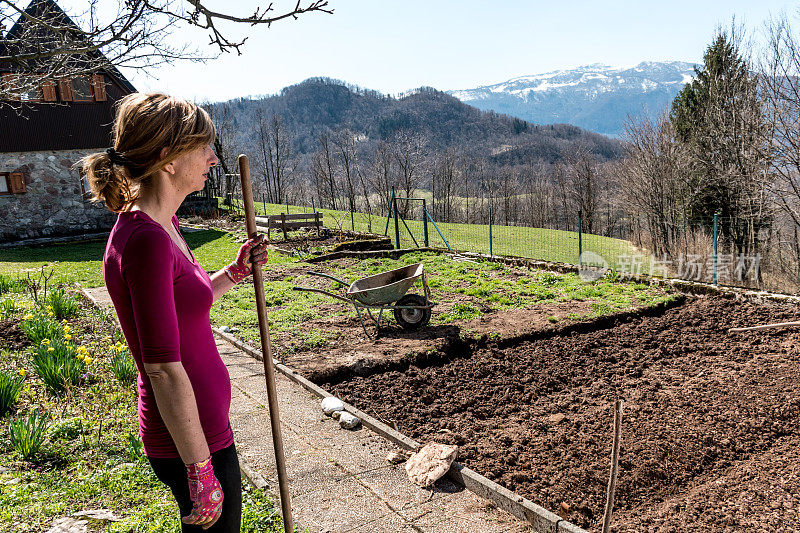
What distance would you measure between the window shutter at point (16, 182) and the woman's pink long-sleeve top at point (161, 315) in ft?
72.6

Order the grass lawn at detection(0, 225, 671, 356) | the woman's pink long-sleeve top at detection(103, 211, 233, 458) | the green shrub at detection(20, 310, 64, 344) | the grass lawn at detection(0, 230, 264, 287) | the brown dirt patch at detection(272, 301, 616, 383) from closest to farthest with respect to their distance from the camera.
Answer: the woman's pink long-sleeve top at detection(103, 211, 233, 458) < the green shrub at detection(20, 310, 64, 344) < the brown dirt patch at detection(272, 301, 616, 383) < the grass lawn at detection(0, 225, 671, 356) < the grass lawn at detection(0, 230, 264, 287)

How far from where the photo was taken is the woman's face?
1598 millimetres

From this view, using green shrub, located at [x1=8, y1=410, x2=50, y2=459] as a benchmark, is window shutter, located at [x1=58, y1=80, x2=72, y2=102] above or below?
above

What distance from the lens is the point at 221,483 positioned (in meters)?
1.66

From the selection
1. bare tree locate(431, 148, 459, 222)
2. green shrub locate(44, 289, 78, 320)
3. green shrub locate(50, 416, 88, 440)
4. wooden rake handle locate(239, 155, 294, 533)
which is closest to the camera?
wooden rake handle locate(239, 155, 294, 533)

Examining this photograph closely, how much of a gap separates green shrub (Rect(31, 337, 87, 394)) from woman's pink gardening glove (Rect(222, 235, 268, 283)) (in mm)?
3354

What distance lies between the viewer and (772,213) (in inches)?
725

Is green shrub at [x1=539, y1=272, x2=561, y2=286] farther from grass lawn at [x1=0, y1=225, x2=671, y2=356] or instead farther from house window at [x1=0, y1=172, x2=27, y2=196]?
house window at [x1=0, y1=172, x2=27, y2=196]

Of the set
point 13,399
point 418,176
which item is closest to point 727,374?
point 13,399

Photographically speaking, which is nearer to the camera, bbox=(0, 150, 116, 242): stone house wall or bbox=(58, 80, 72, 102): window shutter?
bbox=(0, 150, 116, 242): stone house wall

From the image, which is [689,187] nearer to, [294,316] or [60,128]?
[294,316]

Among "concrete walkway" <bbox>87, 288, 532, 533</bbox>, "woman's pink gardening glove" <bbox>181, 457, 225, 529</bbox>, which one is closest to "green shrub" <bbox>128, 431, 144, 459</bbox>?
"concrete walkway" <bbox>87, 288, 532, 533</bbox>

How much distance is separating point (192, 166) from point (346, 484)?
100.0 inches

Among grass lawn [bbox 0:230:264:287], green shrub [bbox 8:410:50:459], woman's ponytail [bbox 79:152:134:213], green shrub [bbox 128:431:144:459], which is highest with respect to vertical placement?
woman's ponytail [bbox 79:152:134:213]
